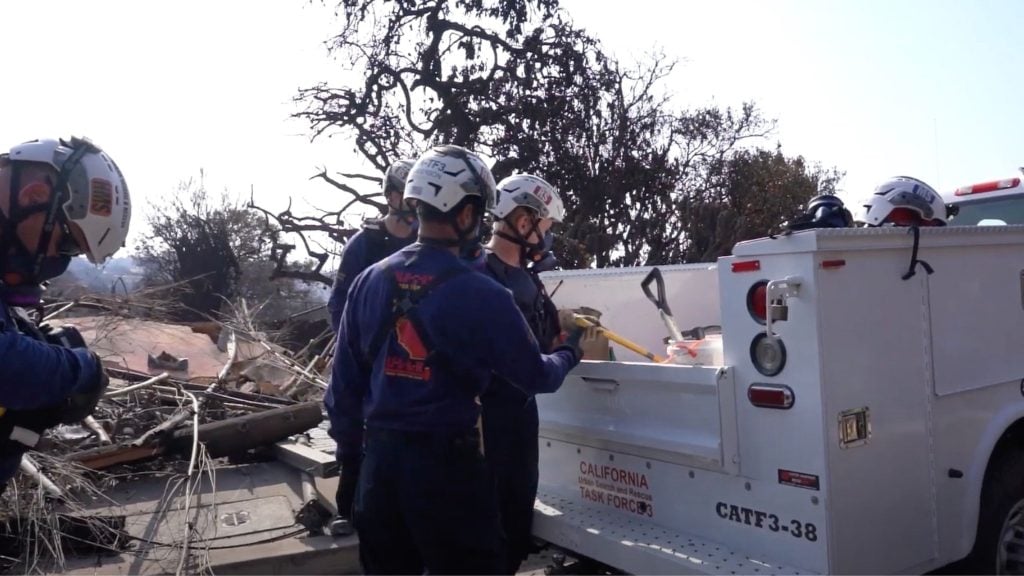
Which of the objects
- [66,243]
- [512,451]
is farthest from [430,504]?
[66,243]

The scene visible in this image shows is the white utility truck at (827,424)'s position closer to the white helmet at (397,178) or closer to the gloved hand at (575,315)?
the gloved hand at (575,315)

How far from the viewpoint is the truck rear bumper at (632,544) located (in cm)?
345

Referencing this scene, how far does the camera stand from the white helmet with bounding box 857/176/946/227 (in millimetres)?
4809

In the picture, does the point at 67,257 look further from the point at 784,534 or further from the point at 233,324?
the point at 233,324

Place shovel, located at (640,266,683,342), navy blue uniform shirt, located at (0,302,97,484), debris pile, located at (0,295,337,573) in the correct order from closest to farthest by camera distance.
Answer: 1. navy blue uniform shirt, located at (0,302,97,484)
2. shovel, located at (640,266,683,342)
3. debris pile, located at (0,295,337,573)

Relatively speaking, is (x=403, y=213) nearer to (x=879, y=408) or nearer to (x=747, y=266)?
(x=747, y=266)

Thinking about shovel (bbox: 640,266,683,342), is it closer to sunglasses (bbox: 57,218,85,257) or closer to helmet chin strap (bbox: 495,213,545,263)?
helmet chin strap (bbox: 495,213,545,263)

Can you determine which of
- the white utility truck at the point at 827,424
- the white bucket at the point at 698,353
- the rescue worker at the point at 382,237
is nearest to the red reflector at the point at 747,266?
the white utility truck at the point at 827,424

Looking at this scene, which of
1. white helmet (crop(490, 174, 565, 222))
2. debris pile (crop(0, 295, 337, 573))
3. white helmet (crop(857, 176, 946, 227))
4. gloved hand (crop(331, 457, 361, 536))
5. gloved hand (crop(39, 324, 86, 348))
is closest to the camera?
gloved hand (crop(39, 324, 86, 348))

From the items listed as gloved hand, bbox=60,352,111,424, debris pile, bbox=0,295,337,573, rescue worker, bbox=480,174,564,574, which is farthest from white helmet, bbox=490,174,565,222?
debris pile, bbox=0,295,337,573

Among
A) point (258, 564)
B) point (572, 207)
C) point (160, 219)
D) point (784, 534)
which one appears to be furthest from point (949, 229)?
point (160, 219)

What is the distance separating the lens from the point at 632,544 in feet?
12.3

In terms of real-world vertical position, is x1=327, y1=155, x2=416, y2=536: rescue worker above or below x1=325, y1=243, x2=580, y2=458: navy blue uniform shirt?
above

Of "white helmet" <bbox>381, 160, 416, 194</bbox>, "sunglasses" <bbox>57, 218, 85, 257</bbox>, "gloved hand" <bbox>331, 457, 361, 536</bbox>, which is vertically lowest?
"gloved hand" <bbox>331, 457, 361, 536</bbox>
